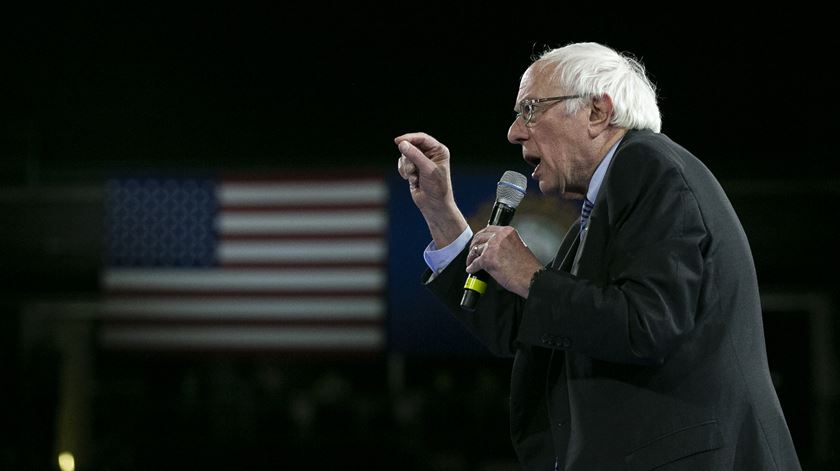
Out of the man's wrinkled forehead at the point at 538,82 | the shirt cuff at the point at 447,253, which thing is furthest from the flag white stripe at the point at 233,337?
the man's wrinkled forehead at the point at 538,82

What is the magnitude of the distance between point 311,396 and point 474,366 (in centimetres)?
102

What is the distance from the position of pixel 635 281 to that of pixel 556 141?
0.31m

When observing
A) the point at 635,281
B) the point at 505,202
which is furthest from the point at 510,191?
the point at 635,281

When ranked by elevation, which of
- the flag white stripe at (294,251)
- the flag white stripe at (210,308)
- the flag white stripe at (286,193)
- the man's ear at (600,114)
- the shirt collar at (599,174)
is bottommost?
the flag white stripe at (210,308)

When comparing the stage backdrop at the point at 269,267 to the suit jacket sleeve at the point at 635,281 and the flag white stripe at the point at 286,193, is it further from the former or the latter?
the suit jacket sleeve at the point at 635,281

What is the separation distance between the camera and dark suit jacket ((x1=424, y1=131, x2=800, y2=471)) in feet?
3.58

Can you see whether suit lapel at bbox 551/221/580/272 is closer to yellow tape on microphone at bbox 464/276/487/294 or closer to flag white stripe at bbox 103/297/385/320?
yellow tape on microphone at bbox 464/276/487/294

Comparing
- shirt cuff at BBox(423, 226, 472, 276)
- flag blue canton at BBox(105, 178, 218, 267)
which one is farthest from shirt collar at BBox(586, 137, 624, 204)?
flag blue canton at BBox(105, 178, 218, 267)

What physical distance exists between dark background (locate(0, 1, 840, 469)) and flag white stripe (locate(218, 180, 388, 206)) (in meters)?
0.15

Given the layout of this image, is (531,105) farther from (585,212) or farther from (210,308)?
(210,308)

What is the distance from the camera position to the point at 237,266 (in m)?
5.32

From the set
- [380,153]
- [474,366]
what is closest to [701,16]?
[380,153]

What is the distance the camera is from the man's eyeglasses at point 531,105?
1329 mm

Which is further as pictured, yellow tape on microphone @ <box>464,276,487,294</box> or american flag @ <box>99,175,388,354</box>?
american flag @ <box>99,175,388,354</box>
